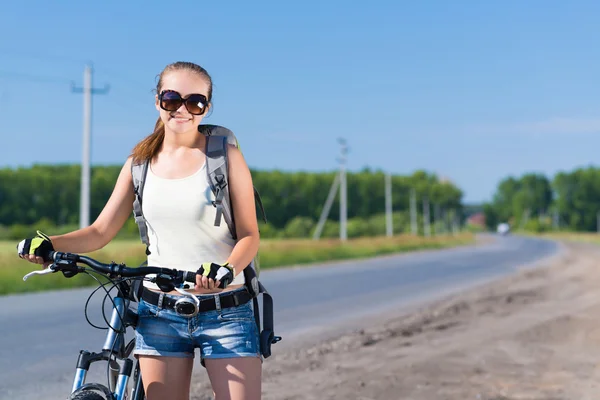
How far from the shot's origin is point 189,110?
9.05 ft

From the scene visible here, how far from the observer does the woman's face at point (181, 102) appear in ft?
9.04

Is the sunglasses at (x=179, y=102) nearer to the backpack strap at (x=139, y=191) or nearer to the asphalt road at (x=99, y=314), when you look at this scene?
the backpack strap at (x=139, y=191)

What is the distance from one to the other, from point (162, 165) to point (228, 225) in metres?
0.31

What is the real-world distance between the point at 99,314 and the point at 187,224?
30.8ft

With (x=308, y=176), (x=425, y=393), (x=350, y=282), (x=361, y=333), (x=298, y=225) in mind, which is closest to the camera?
(x=425, y=393)

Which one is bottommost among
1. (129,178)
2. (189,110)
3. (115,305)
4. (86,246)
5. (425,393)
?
(425,393)

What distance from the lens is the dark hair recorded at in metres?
2.80

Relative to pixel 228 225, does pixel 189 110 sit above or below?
above

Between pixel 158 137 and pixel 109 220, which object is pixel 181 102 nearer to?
pixel 158 137

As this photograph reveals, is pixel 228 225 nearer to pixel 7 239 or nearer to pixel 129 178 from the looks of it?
pixel 129 178

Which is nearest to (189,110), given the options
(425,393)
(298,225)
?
(425,393)

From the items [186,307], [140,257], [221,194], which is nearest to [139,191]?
[221,194]

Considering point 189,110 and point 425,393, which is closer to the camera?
point 189,110

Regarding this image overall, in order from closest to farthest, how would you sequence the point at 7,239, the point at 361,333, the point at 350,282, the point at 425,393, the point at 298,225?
the point at 425,393 < the point at 361,333 < the point at 350,282 < the point at 7,239 < the point at 298,225
